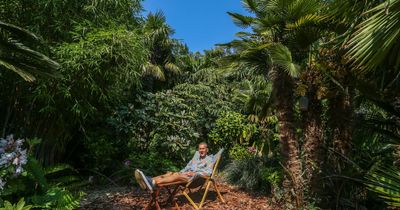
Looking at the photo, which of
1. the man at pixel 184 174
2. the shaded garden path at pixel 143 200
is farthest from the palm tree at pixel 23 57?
the shaded garden path at pixel 143 200

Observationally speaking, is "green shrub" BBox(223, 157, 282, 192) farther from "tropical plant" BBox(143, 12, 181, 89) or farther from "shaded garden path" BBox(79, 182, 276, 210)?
"tropical plant" BBox(143, 12, 181, 89)

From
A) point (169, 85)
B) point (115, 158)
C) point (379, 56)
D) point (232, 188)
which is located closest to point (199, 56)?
point (169, 85)

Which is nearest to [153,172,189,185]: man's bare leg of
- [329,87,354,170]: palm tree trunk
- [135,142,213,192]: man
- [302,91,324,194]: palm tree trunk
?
[135,142,213,192]: man

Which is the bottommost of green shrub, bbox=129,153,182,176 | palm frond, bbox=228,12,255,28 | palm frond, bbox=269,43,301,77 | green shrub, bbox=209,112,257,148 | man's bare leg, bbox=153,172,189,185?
man's bare leg, bbox=153,172,189,185

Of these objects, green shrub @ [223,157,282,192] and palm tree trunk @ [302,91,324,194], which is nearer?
palm tree trunk @ [302,91,324,194]

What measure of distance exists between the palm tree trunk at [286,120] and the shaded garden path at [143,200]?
79cm

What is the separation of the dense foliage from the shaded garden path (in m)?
0.32

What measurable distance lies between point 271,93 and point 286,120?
591 millimetres

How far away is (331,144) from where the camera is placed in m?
5.86

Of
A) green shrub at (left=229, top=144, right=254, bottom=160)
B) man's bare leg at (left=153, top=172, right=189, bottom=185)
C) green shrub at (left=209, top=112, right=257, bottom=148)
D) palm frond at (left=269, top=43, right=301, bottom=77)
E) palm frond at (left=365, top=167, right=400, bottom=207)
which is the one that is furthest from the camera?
green shrub at (left=209, top=112, right=257, bottom=148)

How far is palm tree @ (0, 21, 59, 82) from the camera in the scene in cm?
441

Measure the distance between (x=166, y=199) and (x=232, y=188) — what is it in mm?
1470

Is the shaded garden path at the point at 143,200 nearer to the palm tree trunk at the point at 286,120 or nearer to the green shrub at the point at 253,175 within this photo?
the green shrub at the point at 253,175

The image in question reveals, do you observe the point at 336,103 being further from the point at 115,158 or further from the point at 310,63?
the point at 115,158
